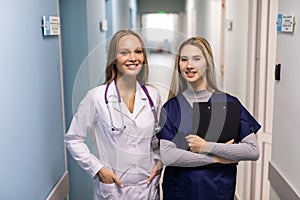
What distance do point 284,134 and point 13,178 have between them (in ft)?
4.30

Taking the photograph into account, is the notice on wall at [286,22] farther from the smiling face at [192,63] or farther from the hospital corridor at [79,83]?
the smiling face at [192,63]

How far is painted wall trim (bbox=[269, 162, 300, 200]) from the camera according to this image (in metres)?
1.82

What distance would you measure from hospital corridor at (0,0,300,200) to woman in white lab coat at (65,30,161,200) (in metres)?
0.02

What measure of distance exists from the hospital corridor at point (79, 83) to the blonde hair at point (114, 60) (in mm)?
23

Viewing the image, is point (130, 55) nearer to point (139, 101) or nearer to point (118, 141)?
point (139, 101)

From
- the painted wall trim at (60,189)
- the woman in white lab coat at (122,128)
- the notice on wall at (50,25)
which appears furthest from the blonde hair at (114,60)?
the painted wall trim at (60,189)

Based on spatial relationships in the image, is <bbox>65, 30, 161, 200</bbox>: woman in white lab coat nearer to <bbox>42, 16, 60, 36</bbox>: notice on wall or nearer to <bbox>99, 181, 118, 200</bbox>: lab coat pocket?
<bbox>99, 181, 118, 200</bbox>: lab coat pocket

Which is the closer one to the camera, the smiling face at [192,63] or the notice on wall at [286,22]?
the smiling face at [192,63]

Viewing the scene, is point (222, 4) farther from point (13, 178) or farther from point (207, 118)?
point (13, 178)

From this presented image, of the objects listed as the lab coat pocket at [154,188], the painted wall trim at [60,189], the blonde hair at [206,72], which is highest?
the blonde hair at [206,72]

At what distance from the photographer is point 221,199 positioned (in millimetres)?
1613

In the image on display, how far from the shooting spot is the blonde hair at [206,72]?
1566 millimetres

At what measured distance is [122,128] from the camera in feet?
5.35

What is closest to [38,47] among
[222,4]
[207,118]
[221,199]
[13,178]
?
[13,178]
